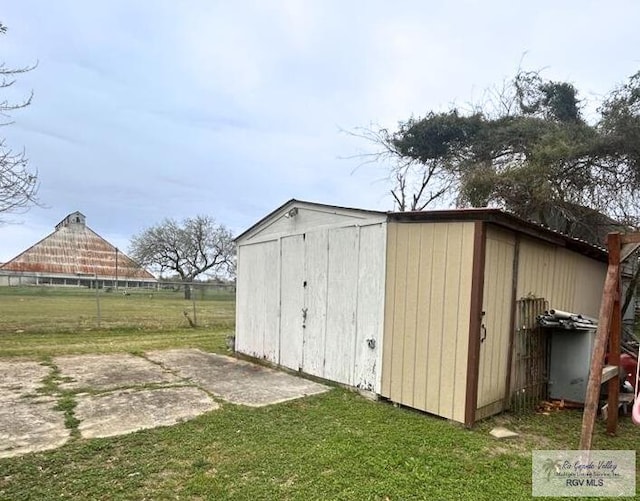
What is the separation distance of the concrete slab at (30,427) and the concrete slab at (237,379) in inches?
64.2

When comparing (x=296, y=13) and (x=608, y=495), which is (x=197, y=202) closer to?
(x=296, y=13)

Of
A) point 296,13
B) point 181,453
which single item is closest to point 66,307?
point 296,13

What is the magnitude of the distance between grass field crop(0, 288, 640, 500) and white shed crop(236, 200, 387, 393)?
74 cm

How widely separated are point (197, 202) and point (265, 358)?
32.6 m

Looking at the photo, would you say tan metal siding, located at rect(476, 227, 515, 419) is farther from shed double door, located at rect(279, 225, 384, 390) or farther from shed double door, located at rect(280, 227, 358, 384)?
shed double door, located at rect(280, 227, 358, 384)

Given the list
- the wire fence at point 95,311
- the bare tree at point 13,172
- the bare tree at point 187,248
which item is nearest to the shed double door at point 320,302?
the bare tree at point 13,172

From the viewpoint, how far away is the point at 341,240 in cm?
530

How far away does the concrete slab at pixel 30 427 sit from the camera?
3.26 metres

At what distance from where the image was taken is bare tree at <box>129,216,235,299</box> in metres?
34.5

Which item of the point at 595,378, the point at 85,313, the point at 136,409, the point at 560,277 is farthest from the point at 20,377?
the point at 85,313

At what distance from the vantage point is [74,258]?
32656mm

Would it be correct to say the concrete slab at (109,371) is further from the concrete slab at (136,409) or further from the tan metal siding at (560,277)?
the tan metal siding at (560,277)

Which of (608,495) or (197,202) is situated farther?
(197,202)

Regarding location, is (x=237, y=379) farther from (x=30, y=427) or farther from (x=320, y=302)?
(x=30, y=427)
